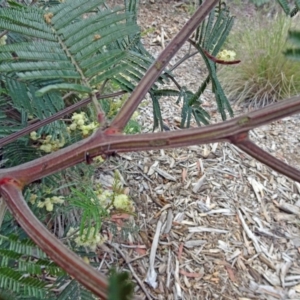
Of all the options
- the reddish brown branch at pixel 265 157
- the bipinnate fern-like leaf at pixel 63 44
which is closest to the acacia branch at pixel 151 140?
the reddish brown branch at pixel 265 157

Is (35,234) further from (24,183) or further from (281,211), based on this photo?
(281,211)

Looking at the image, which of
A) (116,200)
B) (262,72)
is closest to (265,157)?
(116,200)

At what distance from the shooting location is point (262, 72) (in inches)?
86.2

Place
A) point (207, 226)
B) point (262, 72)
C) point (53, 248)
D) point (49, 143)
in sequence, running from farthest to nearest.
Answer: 1. point (262, 72)
2. point (207, 226)
3. point (49, 143)
4. point (53, 248)

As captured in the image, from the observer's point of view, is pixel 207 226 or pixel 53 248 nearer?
pixel 53 248

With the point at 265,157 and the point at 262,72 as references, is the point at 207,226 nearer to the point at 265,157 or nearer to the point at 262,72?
the point at 262,72

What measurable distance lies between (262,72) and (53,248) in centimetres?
203

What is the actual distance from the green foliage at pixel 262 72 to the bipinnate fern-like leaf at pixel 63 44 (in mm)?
1713

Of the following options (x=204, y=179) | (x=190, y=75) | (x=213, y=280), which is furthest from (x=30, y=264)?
(x=190, y=75)

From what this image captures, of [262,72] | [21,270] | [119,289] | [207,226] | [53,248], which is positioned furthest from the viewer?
[262,72]

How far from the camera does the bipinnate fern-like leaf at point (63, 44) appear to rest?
0.44 m

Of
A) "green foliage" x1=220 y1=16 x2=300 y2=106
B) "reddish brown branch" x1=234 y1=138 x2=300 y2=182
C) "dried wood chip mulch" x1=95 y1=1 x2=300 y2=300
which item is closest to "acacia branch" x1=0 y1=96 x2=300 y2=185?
"reddish brown branch" x1=234 y1=138 x2=300 y2=182

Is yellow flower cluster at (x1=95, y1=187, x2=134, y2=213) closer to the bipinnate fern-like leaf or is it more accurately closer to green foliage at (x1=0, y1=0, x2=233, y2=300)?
green foliage at (x1=0, y1=0, x2=233, y2=300)

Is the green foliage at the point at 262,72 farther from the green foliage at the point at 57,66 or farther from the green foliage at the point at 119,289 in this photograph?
the green foliage at the point at 119,289
